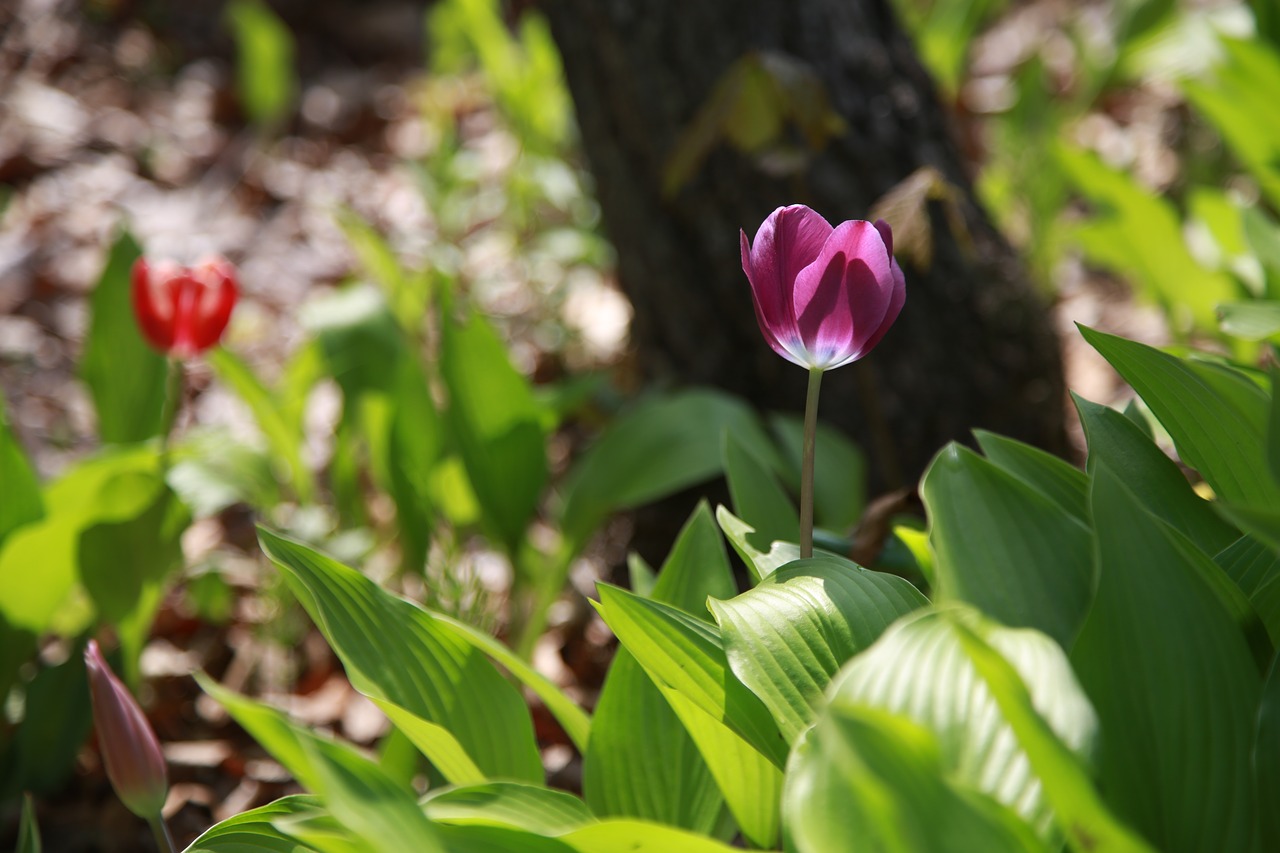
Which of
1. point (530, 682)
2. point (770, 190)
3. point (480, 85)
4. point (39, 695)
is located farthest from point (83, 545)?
point (480, 85)

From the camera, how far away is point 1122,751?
2.50 ft

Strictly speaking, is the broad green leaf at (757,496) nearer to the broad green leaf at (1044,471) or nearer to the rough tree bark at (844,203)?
the broad green leaf at (1044,471)

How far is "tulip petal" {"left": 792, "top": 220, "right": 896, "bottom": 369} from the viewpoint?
88 centimetres

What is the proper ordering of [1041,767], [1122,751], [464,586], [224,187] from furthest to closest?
1. [224,187]
2. [464,586]
3. [1122,751]
4. [1041,767]

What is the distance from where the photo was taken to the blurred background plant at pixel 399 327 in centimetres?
162

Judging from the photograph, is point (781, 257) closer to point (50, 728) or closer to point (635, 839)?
point (635, 839)

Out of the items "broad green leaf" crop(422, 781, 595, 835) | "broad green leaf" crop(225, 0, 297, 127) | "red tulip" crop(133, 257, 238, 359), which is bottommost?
"broad green leaf" crop(422, 781, 595, 835)

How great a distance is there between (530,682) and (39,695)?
857 millimetres

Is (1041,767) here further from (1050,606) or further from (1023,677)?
(1050,606)

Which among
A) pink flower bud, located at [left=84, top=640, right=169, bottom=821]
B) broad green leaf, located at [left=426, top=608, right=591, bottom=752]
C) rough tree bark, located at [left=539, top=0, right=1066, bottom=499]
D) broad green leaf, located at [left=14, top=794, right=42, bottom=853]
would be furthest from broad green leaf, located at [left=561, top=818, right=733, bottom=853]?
rough tree bark, located at [left=539, top=0, right=1066, bottom=499]

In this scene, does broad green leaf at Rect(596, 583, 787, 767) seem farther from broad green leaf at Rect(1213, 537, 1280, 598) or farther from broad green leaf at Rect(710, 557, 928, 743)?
broad green leaf at Rect(1213, 537, 1280, 598)

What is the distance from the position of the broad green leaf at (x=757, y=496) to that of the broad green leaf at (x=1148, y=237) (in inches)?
47.0

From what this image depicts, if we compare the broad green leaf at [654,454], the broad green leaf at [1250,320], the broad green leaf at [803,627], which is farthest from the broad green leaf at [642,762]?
the broad green leaf at [1250,320]

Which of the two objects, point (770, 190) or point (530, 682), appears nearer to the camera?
Answer: point (530, 682)
